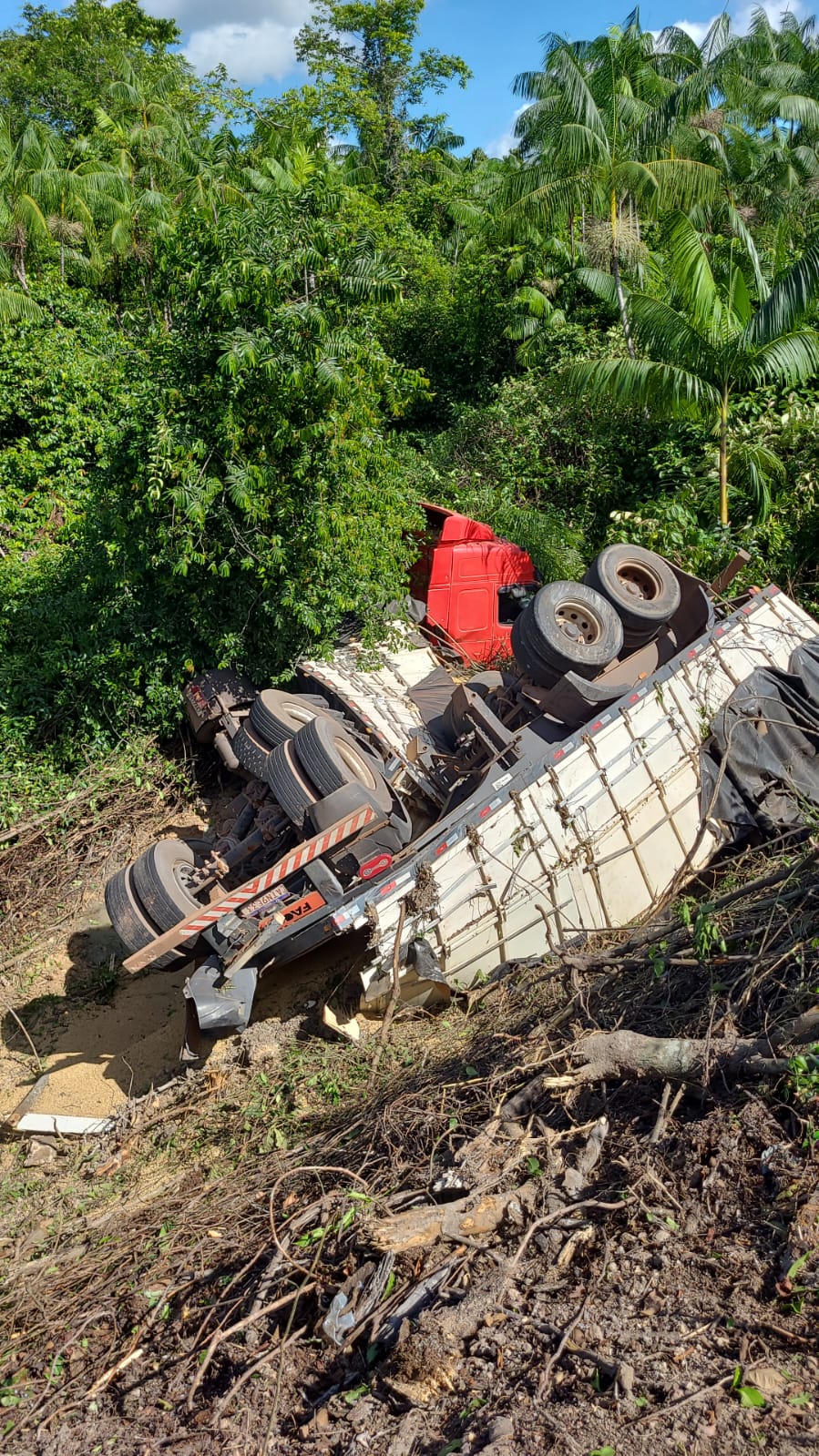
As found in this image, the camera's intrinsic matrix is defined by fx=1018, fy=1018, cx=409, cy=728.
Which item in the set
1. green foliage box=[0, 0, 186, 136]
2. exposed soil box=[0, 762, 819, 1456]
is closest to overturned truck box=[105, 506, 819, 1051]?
exposed soil box=[0, 762, 819, 1456]

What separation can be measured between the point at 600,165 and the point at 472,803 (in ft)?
45.3

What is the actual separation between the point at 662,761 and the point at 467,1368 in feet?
15.1

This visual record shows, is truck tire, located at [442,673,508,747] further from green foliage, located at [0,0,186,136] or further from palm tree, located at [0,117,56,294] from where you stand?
green foliage, located at [0,0,186,136]

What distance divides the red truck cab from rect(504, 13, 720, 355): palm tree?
7558 mm

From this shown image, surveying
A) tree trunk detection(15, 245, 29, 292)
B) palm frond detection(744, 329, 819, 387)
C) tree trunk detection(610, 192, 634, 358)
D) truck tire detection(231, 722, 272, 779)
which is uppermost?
tree trunk detection(15, 245, 29, 292)

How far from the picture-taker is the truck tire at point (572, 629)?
7594 millimetres

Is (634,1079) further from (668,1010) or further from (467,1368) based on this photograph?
(467,1368)

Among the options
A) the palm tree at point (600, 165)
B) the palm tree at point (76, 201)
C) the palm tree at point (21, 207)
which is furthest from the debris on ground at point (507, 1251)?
the palm tree at point (76, 201)

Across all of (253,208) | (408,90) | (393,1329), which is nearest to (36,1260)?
(393,1329)

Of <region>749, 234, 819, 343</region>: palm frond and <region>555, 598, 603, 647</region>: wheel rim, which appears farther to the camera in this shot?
<region>749, 234, 819, 343</region>: palm frond

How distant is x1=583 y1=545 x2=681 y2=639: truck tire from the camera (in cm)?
824

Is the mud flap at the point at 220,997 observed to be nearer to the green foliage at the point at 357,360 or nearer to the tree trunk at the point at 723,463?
the green foliage at the point at 357,360

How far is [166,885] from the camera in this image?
21.5 ft

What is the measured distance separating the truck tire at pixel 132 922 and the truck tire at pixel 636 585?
4336 mm
